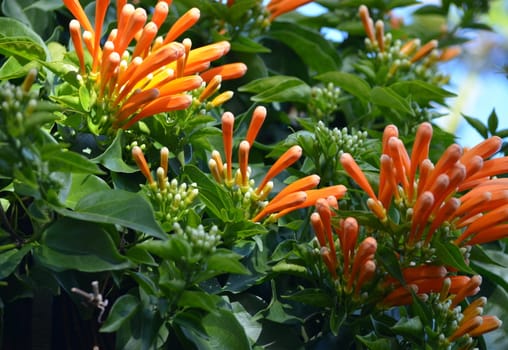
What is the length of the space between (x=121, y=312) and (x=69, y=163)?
0.80ft

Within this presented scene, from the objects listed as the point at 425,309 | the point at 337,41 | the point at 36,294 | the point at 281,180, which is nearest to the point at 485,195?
the point at 425,309

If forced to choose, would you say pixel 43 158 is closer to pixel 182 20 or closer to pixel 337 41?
pixel 182 20

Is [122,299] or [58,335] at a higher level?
[122,299]

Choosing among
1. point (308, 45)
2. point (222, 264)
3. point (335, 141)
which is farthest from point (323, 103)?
point (222, 264)

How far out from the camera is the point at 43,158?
4.65 feet

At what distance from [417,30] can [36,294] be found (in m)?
1.45

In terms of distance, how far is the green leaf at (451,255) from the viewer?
1619 mm

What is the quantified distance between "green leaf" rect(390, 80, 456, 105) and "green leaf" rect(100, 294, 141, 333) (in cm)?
83

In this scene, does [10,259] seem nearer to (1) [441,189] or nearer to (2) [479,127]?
(1) [441,189]

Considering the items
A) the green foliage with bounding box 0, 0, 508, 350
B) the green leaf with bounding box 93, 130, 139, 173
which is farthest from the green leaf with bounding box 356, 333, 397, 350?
the green leaf with bounding box 93, 130, 139, 173

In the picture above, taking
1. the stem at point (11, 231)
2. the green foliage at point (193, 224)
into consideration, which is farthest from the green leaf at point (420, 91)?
the stem at point (11, 231)

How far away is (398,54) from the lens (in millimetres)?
2264

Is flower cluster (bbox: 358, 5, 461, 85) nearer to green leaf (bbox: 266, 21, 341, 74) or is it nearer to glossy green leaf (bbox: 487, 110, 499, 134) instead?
green leaf (bbox: 266, 21, 341, 74)

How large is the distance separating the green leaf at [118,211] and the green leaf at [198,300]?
0.35 feet
